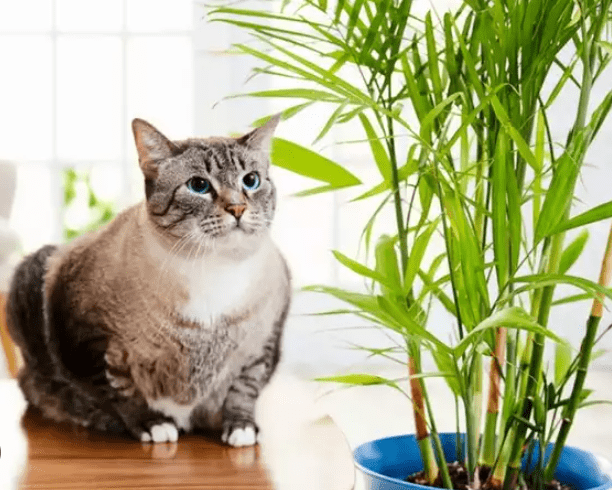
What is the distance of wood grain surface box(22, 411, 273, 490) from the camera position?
3.03 ft

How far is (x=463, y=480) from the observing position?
1137 millimetres

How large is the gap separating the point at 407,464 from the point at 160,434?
33 centimetres

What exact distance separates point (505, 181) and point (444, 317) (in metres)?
2.97

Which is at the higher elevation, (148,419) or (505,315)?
(505,315)

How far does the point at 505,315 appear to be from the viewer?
88 centimetres

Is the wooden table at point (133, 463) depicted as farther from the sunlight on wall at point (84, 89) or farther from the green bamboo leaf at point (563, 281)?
the sunlight on wall at point (84, 89)

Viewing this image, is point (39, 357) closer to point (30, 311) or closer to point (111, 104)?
point (30, 311)

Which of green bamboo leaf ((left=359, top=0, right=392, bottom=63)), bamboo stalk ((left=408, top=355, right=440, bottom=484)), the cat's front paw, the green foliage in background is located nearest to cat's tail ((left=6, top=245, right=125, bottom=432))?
the cat's front paw

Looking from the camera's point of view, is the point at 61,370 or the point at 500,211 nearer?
the point at 500,211

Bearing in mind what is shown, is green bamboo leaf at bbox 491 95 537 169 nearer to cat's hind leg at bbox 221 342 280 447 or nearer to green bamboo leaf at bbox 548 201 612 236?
green bamboo leaf at bbox 548 201 612 236

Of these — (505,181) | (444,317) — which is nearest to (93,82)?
(444,317)

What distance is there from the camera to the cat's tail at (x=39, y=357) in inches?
44.5

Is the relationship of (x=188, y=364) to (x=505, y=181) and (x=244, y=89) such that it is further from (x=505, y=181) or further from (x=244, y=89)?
(x=244, y=89)

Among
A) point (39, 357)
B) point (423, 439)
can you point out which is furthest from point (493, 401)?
point (39, 357)
